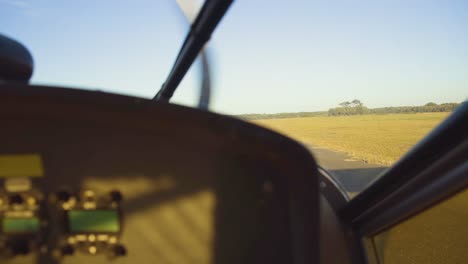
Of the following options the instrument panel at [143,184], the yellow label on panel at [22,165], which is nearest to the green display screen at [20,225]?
the instrument panel at [143,184]

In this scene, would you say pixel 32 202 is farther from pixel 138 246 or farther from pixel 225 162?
pixel 225 162

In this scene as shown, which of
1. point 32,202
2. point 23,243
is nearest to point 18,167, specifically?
point 32,202

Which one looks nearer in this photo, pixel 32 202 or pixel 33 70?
pixel 32 202

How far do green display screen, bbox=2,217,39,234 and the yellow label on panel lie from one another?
0.12 metres

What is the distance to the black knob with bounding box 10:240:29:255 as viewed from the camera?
96 centimetres

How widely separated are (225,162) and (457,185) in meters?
0.61

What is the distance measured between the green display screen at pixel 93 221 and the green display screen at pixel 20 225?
9 cm

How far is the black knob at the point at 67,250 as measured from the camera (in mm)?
953

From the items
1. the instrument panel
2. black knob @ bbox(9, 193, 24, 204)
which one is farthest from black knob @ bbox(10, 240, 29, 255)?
black knob @ bbox(9, 193, 24, 204)

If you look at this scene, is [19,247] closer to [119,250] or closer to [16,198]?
[16,198]

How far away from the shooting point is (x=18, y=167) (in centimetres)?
93

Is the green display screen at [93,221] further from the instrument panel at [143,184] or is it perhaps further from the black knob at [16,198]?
the black knob at [16,198]

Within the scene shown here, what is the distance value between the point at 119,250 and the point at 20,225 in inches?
10.6

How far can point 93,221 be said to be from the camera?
93 centimetres
